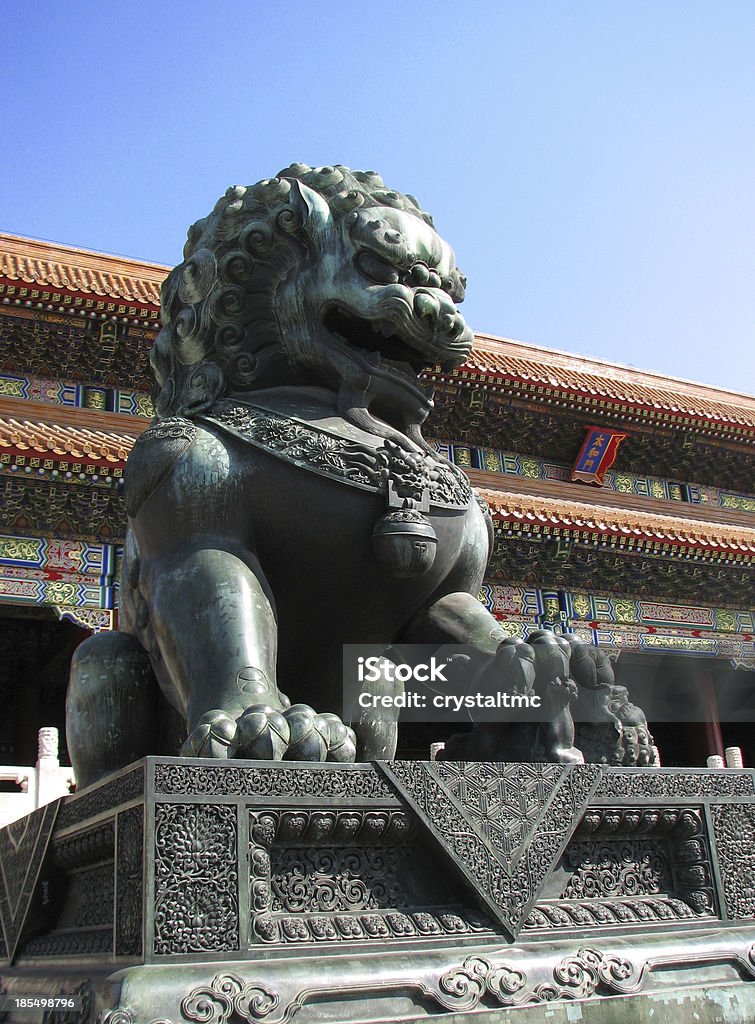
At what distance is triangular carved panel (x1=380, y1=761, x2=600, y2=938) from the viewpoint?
150 centimetres

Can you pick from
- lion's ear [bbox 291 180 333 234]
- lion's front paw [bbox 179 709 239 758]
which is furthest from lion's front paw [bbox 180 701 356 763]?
lion's ear [bbox 291 180 333 234]

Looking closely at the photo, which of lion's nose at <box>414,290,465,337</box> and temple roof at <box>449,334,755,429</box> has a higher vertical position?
temple roof at <box>449,334,755,429</box>

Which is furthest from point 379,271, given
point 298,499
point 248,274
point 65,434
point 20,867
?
point 65,434

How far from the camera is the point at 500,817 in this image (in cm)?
156

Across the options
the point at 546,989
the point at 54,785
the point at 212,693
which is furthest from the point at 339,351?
the point at 54,785

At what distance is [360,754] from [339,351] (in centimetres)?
81

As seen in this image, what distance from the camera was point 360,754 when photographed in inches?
72.9

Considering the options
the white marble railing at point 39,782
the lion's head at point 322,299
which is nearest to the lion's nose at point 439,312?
the lion's head at point 322,299

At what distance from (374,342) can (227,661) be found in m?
0.78

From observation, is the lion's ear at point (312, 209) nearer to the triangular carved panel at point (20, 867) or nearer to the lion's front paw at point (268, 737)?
the lion's front paw at point (268, 737)

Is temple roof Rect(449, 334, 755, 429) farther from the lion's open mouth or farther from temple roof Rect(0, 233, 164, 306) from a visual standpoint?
the lion's open mouth
